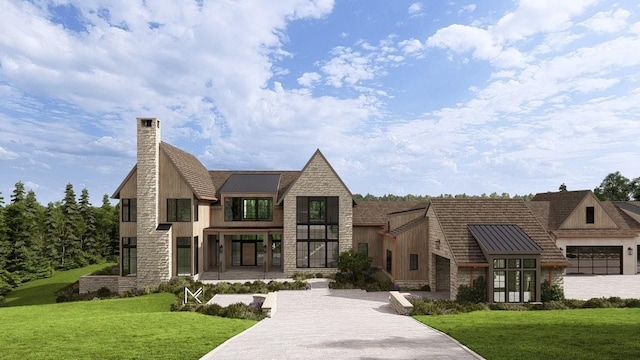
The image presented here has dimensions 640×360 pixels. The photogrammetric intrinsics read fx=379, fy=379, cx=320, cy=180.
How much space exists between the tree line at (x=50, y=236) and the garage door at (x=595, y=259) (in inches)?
1997

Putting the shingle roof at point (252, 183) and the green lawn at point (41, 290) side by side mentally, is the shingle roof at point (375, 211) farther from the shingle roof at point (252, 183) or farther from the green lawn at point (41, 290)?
the green lawn at point (41, 290)

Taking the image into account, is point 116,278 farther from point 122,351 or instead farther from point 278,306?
point 122,351

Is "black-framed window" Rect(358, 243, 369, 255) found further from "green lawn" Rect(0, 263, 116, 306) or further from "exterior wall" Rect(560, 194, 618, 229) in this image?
"green lawn" Rect(0, 263, 116, 306)

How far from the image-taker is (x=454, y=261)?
21719 mm

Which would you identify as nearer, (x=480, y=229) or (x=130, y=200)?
(x=480, y=229)

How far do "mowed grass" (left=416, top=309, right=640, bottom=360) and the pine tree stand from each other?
50.3m

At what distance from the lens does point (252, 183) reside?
34594 millimetres

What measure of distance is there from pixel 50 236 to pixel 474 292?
5082cm

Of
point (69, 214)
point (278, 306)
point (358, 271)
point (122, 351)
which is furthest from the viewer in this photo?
point (69, 214)

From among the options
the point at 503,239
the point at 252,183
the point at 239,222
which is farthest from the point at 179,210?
the point at 503,239

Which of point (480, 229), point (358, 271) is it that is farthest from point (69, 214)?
point (480, 229)

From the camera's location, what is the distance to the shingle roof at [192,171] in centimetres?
2925

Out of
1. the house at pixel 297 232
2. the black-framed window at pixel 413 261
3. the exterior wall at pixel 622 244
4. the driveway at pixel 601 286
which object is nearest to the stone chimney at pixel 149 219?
the house at pixel 297 232

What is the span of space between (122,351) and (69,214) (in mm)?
47385
